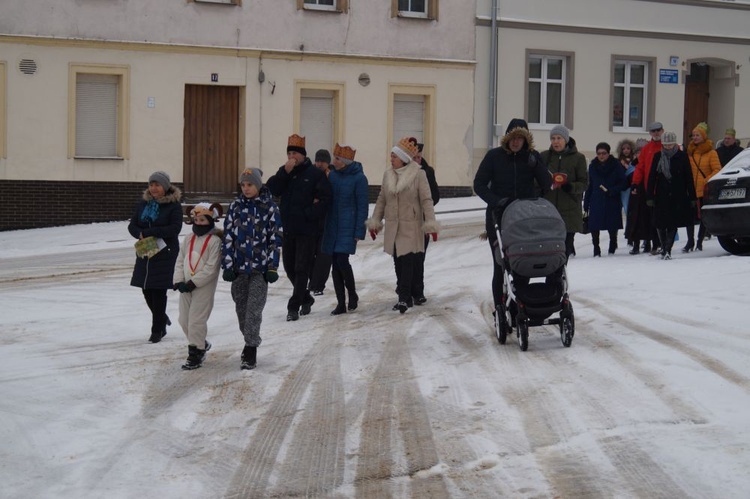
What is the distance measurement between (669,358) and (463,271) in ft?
25.0

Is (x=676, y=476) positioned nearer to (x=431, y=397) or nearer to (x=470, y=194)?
(x=431, y=397)

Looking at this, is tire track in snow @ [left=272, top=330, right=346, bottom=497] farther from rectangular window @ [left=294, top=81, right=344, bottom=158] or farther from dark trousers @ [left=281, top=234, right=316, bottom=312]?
rectangular window @ [left=294, top=81, right=344, bottom=158]

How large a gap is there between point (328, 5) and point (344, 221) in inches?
621

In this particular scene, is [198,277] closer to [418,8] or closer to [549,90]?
[418,8]

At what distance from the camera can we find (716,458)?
685cm

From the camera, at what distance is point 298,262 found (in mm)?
13195

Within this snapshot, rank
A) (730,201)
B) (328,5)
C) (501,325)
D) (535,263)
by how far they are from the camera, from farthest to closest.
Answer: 1. (328,5)
2. (730,201)
3. (501,325)
4. (535,263)

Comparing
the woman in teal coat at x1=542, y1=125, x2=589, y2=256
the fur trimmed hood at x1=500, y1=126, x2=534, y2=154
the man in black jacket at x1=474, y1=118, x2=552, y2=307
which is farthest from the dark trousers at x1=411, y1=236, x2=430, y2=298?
the fur trimmed hood at x1=500, y1=126, x2=534, y2=154

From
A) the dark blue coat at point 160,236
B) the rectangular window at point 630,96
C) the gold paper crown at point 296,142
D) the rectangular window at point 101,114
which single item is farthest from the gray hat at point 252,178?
the rectangular window at point 630,96

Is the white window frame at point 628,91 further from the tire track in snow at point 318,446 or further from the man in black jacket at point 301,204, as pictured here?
the tire track in snow at point 318,446

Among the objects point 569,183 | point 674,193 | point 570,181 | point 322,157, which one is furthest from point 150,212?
point 674,193

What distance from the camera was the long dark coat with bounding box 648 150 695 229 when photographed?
16547 mm

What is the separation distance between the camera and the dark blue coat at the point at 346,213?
13359 millimetres

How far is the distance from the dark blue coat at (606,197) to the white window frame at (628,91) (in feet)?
43.3
